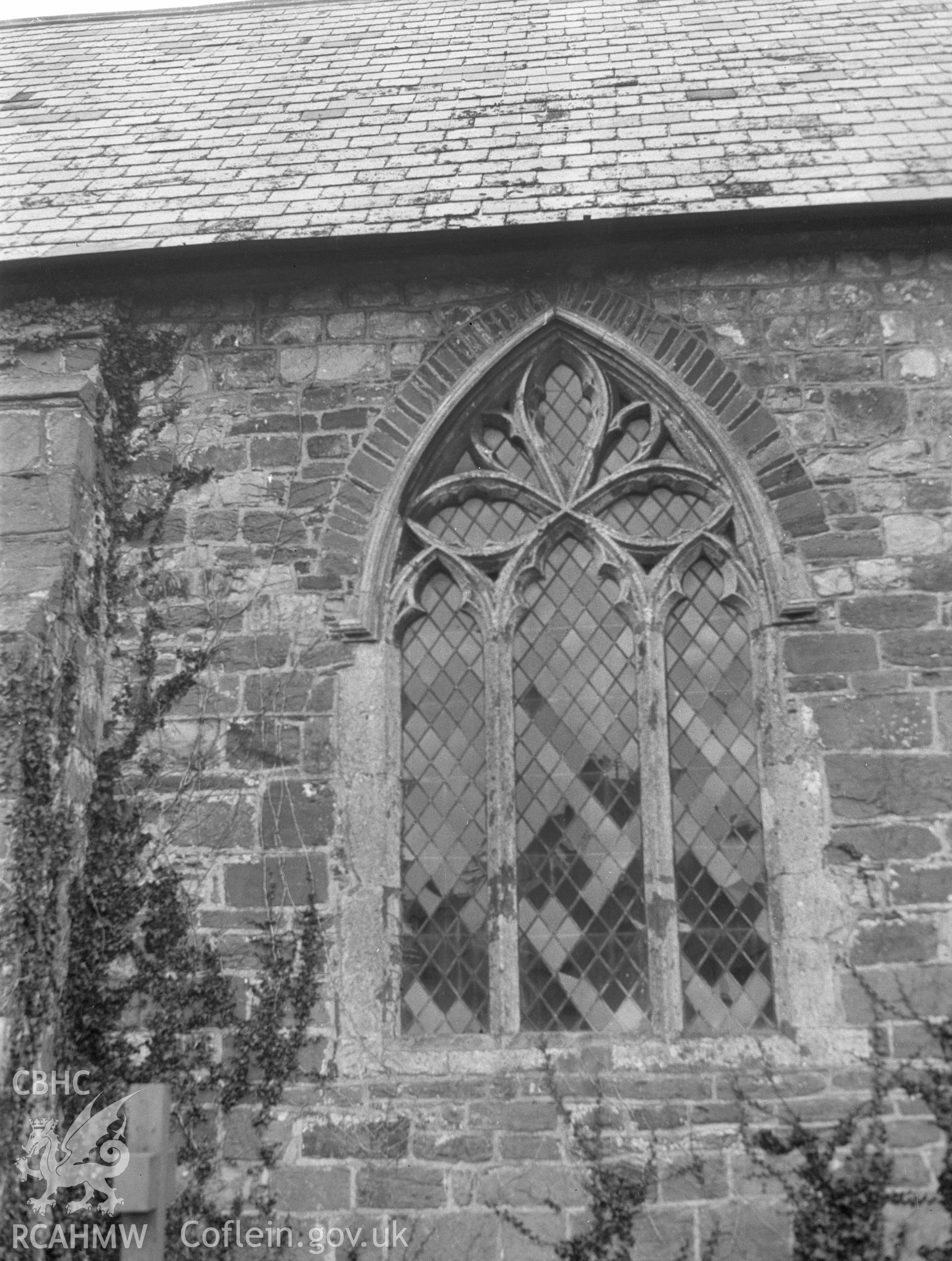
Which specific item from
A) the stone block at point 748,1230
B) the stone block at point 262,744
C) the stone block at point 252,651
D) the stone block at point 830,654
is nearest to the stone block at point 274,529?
the stone block at point 252,651

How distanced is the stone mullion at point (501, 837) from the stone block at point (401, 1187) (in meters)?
0.60

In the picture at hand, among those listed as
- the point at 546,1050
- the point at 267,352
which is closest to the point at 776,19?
the point at 267,352

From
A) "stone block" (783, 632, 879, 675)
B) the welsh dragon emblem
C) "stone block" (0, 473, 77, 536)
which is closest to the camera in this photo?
the welsh dragon emblem

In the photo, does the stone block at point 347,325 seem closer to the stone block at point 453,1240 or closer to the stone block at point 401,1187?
the stone block at point 401,1187

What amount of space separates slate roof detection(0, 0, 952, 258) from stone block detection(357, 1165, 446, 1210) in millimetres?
4033

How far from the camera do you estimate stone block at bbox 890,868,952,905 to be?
15.4 feet

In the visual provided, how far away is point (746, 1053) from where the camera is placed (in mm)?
4648

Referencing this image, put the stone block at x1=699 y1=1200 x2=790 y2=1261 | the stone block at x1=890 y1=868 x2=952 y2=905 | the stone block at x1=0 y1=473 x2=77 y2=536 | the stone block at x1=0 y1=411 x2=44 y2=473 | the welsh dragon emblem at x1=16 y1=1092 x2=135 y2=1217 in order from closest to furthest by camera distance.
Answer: the stone block at x1=699 y1=1200 x2=790 y2=1261 < the welsh dragon emblem at x1=16 y1=1092 x2=135 y2=1217 < the stone block at x1=890 y1=868 x2=952 y2=905 < the stone block at x1=0 y1=473 x2=77 y2=536 < the stone block at x1=0 y1=411 x2=44 y2=473

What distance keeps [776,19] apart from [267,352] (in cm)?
428

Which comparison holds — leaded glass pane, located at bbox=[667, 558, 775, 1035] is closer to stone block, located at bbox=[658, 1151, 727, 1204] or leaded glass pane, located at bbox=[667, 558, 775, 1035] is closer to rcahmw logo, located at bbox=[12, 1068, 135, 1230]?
stone block, located at bbox=[658, 1151, 727, 1204]

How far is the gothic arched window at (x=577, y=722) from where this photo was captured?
493 cm

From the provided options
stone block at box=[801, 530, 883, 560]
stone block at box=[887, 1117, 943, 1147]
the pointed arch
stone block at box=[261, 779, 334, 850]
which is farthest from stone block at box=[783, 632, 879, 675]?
stone block at box=[261, 779, 334, 850]

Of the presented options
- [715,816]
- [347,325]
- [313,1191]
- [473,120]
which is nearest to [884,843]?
[715,816]

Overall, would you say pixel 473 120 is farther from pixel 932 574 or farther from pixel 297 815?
pixel 297 815
